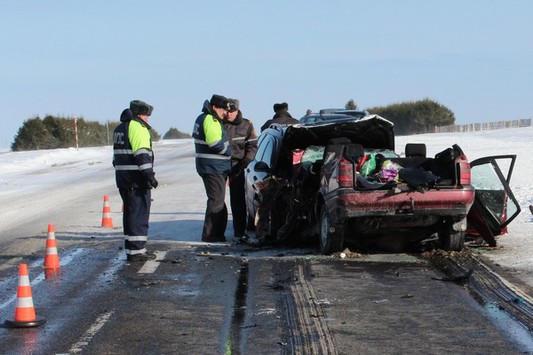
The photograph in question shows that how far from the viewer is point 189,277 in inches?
397

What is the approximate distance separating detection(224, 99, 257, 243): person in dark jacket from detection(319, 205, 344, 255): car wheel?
262 cm

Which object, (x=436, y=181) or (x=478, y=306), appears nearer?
A: (x=478, y=306)

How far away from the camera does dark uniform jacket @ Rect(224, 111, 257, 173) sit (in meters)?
14.2

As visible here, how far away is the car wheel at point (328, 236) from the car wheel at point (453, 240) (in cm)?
124

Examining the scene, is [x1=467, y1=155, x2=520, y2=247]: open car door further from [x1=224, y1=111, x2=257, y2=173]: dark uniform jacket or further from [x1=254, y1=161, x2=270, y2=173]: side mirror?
[x1=224, y1=111, x2=257, y2=173]: dark uniform jacket

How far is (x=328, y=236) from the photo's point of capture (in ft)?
36.1

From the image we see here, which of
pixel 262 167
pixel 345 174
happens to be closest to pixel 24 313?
pixel 345 174

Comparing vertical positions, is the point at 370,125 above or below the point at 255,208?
above

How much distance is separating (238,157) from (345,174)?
3.75 meters

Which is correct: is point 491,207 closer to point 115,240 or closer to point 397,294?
point 397,294

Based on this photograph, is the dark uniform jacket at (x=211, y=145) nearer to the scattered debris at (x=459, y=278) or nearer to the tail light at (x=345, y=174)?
the tail light at (x=345, y=174)

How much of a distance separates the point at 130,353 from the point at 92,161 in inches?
→ 1393

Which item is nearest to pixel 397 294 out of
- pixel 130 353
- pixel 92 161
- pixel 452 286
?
pixel 452 286

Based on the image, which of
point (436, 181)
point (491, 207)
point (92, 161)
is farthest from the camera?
point (92, 161)
